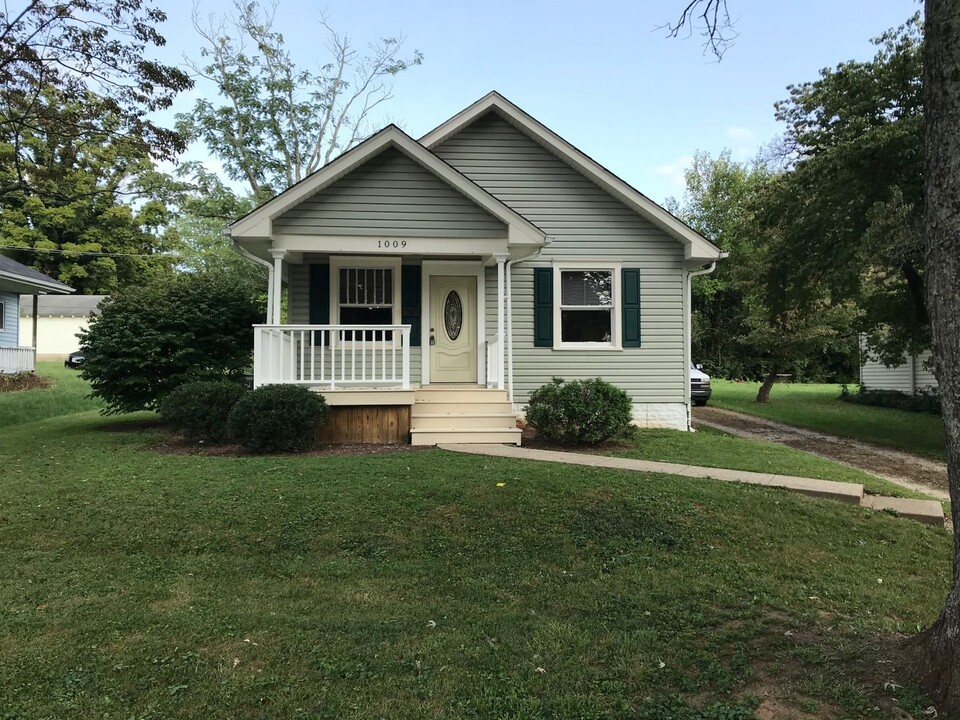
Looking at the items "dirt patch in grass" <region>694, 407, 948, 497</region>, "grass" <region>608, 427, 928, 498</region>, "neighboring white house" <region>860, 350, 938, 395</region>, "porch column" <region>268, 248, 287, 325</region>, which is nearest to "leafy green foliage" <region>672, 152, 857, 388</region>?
"neighboring white house" <region>860, 350, 938, 395</region>

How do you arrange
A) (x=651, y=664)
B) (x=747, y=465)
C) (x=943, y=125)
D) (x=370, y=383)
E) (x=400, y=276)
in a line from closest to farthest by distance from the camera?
Result: (x=943, y=125) → (x=651, y=664) → (x=747, y=465) → (x=370, y=383) → (x=400, y=276)

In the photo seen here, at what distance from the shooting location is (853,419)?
16.4 m

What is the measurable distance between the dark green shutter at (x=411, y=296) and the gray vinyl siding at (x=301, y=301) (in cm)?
47

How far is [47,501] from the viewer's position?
19.0 ft

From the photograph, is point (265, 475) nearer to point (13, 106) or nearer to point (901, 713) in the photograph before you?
point (901, 713)

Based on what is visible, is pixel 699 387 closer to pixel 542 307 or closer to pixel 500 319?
pixel 542 307

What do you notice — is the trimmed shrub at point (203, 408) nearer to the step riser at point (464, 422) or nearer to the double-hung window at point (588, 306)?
the step riser at point (464, 422)

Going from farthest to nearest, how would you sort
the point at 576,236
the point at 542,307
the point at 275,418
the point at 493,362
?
1. the point at 576,236
2. the point at 542,307
3. the point at 493,362
4. the point at 275,418

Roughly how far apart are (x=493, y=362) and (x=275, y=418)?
3.97 metres

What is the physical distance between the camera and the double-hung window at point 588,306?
465 inches

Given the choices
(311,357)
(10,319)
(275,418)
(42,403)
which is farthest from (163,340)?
(10,319)

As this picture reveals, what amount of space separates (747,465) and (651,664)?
5619 mm

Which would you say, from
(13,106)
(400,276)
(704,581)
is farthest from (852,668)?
(13,106)

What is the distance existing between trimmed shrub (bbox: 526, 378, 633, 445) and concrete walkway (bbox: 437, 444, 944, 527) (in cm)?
56
